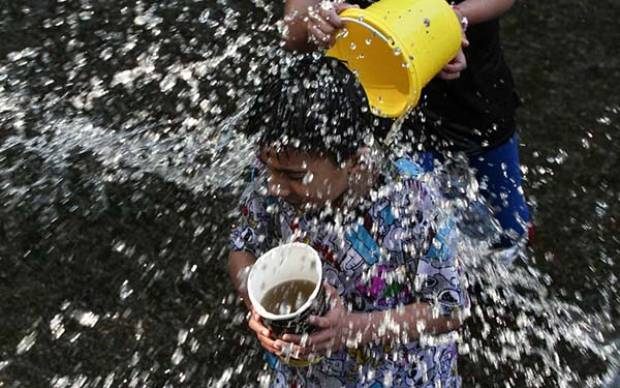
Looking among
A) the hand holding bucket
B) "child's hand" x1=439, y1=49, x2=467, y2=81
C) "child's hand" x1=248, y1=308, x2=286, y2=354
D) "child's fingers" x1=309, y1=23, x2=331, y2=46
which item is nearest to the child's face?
the hand holding bucket

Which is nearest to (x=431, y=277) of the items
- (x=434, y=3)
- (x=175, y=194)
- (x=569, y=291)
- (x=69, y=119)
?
(x=434, y=3)

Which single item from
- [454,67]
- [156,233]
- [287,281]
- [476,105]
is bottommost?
[156,233]

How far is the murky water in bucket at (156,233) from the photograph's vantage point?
2627 mm

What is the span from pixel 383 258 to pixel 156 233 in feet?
4.77

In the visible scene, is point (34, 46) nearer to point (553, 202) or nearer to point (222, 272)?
point (222, 272)

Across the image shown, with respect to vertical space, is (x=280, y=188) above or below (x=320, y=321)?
above

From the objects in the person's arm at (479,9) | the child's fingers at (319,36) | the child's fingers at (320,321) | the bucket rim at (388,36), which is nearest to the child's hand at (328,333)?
the child's fingers at (320,321)

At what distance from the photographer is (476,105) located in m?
2.36

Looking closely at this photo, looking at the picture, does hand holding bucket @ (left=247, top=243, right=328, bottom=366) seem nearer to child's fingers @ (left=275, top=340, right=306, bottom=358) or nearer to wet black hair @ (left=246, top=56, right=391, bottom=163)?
child's fingers @ (left=275, top=340, right=306, bottom=358)

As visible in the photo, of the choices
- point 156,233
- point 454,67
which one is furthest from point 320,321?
point 156,233

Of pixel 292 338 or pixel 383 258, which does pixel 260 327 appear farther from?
pixel 383 258

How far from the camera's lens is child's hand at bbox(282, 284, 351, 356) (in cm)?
156

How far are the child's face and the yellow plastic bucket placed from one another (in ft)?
1.01

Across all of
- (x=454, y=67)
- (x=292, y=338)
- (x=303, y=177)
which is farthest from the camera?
(x=454, y=67)
